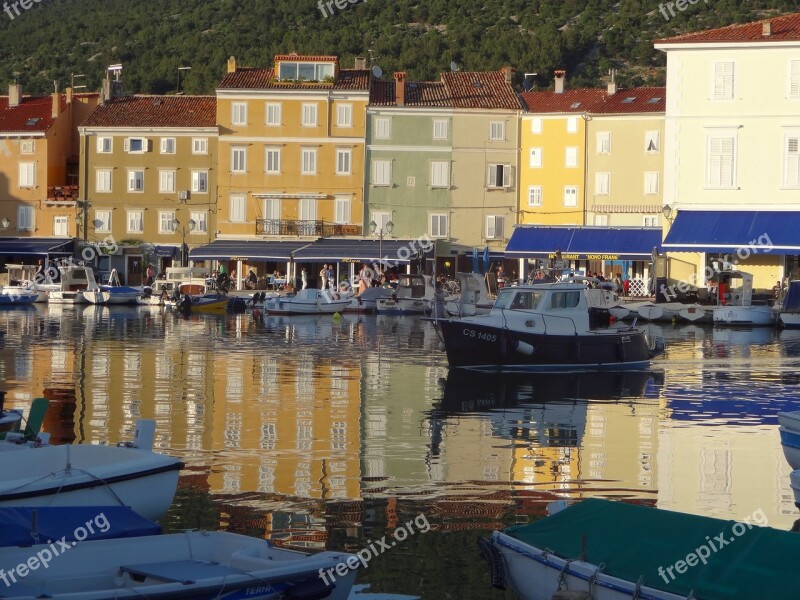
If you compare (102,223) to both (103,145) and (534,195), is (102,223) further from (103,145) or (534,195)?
(534,195)

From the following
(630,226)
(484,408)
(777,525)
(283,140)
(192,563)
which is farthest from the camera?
(283,140)

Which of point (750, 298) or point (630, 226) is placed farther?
point (630, 226)

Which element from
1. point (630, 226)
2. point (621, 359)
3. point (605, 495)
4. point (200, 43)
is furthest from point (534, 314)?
point (200, 43)

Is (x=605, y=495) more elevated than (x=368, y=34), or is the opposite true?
(x=368, y=34)

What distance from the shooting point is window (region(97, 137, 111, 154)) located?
264 ft

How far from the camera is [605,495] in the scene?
1842 centimetres

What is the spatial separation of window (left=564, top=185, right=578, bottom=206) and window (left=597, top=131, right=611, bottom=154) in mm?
2294

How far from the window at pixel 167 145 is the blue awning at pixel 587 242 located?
19.7 metres

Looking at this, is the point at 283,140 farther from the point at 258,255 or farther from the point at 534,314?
the point at 534,314

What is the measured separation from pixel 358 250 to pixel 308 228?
400 centimetres

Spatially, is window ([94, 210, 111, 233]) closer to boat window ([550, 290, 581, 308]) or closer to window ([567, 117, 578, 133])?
window ([567, 117, 578, 133])

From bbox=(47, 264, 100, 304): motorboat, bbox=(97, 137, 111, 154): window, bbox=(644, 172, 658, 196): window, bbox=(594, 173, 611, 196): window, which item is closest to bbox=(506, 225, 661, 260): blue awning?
bbox=(644, 172, 658, 196): window

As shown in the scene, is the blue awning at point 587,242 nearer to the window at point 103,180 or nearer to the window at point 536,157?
the window at point 536,157

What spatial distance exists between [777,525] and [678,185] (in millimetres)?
47381
